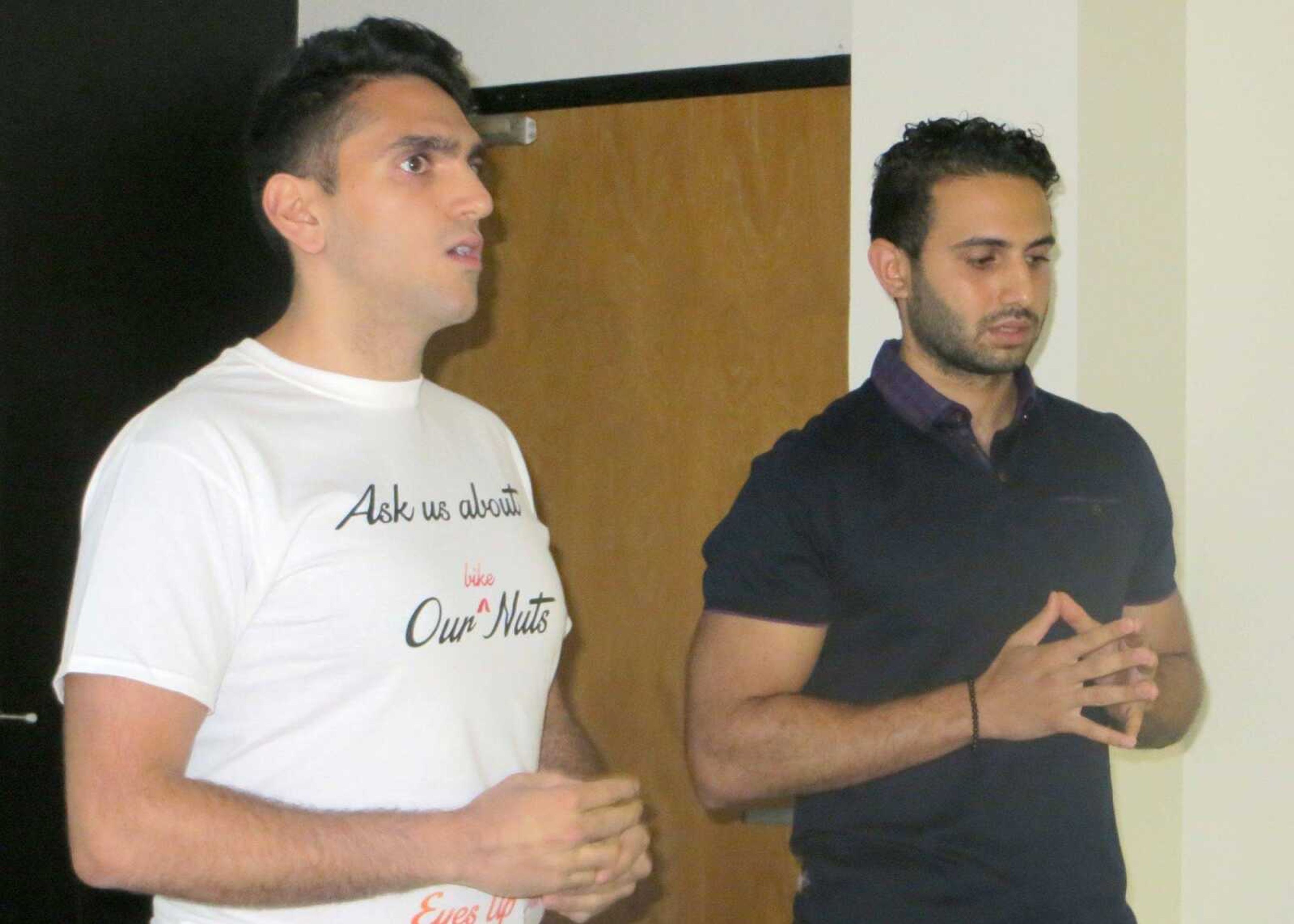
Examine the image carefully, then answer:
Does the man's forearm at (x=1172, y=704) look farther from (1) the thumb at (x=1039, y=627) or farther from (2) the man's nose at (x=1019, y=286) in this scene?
(2) the man's nose at (x=1019, y=286)

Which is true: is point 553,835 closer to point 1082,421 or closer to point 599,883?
point 599,883

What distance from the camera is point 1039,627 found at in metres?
1.48

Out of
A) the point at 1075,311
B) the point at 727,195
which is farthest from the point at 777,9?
the point at 1075,311

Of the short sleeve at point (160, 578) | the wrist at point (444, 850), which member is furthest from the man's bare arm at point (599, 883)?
the short sleeve at point (160, 578)

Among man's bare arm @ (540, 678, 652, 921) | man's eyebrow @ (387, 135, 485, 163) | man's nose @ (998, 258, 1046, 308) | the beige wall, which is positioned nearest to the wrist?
man's bare arm @ (540, 678, 652, 921)

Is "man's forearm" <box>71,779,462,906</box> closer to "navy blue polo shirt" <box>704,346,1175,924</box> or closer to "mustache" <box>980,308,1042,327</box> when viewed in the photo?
"navy blue polo shirt" <box>704,346,1175,924</box>

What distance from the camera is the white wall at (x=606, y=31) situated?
9.10ft

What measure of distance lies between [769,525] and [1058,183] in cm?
95

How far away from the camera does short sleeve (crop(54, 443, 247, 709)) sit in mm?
1116

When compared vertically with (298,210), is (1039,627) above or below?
below

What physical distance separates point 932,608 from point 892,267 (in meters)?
0.52

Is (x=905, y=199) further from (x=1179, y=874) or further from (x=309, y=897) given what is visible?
(x=1179, y=874)

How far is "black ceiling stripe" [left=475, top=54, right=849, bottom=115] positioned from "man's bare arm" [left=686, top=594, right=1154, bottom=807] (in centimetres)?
148

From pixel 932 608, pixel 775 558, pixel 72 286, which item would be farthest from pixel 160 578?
pixel 72 286
